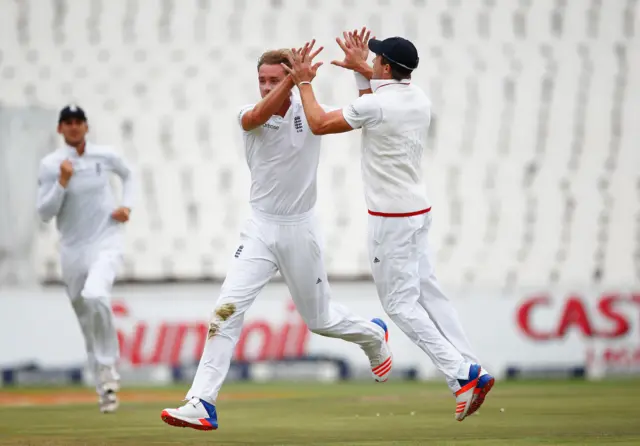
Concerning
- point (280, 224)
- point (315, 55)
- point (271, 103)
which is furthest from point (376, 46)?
point (280, 224)

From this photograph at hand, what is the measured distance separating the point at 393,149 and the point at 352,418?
189 cm

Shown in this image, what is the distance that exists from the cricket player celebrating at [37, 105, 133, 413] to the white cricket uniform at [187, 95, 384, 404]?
7.31 ft

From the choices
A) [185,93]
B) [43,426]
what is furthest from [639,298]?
[43,426]

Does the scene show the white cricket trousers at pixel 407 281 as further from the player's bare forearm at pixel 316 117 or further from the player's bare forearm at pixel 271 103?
the player's bare forearm at pixel 271 103

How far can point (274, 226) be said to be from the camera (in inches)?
262

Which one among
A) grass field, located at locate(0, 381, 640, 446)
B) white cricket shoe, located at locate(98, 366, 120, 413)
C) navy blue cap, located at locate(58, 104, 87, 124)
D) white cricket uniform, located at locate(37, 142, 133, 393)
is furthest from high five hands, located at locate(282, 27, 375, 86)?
white cricket shoe, located at locate(98, 366, 120, 413)

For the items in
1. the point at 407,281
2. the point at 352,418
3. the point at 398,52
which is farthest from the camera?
the point at 352,418

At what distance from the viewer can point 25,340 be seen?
1307 centimetres

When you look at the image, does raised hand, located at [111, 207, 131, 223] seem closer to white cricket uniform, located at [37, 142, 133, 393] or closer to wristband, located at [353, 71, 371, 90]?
white cricket uniform, located at [37, 142, 133, 393]

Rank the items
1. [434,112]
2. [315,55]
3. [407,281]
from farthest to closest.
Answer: [434,112], [407,281], [315,55]

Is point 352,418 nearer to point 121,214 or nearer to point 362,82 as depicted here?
point 362,82

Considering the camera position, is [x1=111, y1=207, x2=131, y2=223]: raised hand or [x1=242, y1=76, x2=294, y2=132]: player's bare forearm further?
[x1=111, y1=207, x2=131, y2=223]: raised hand

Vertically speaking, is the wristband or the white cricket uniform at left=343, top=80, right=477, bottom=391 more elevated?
the wristband

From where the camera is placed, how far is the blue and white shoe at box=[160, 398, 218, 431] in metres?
6.15
